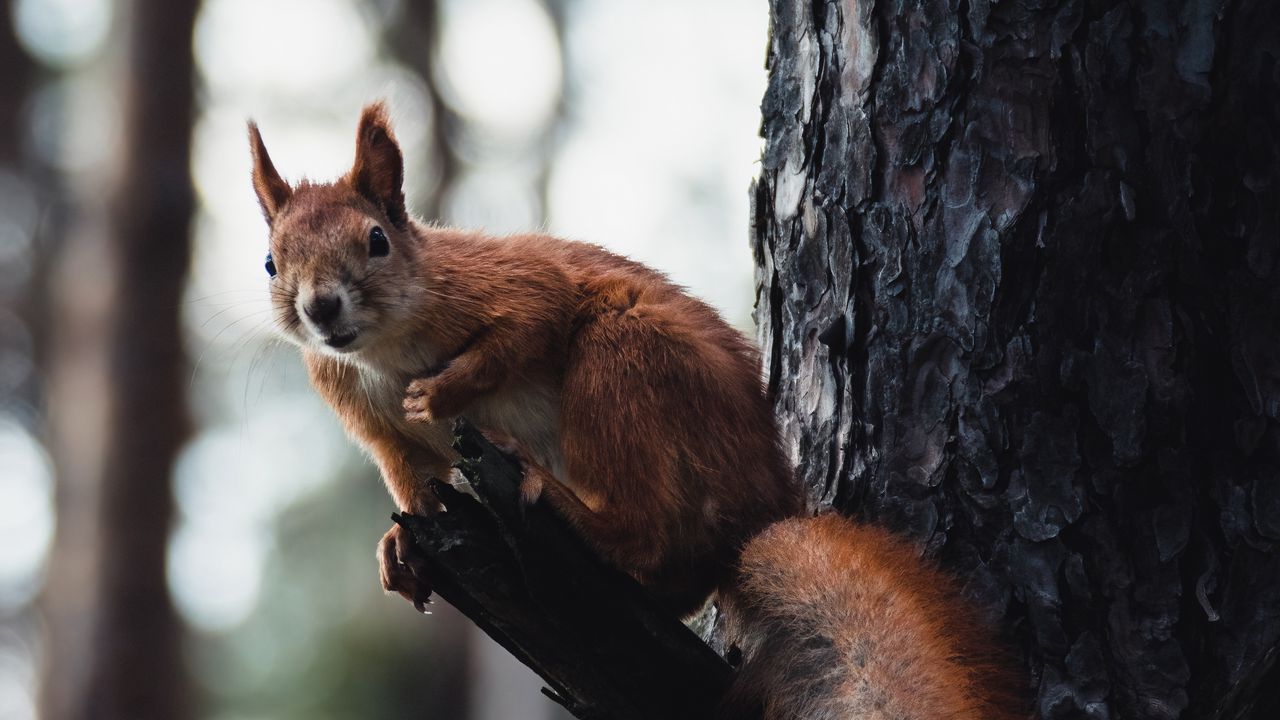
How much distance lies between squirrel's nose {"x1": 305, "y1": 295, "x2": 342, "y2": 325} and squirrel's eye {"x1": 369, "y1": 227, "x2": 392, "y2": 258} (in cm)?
16

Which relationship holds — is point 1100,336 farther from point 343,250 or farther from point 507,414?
point 343,250

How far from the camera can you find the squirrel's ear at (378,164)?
2193 millimetres

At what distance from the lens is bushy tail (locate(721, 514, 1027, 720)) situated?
4.97ft

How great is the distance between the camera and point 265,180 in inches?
87.5

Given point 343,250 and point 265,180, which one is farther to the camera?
point 265,180

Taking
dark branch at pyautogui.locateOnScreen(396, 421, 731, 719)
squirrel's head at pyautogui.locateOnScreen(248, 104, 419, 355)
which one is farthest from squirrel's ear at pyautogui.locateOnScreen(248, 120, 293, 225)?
dark branch at pyautogui.locateOnScreen(396, 421, 731, 719)

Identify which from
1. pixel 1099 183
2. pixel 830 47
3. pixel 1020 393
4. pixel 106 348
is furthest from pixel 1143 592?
pixel 106 348

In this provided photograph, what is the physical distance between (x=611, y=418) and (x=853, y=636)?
543 mm

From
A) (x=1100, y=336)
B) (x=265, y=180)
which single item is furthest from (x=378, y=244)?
(x=1100, y=336)

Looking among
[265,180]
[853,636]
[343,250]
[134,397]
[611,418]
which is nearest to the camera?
[853,636]

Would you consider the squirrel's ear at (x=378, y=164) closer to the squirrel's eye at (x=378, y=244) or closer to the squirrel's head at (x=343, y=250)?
the squirrel's head at (x=343, y=250)

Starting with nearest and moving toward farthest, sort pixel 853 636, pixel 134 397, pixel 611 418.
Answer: pixel 853 636 → pixel 611 418 → pixel 134 397

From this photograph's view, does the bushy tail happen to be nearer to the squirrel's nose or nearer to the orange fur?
the orange fur

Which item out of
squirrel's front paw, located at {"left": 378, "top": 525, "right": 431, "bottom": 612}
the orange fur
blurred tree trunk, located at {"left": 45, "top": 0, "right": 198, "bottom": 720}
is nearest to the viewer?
the orange fur
